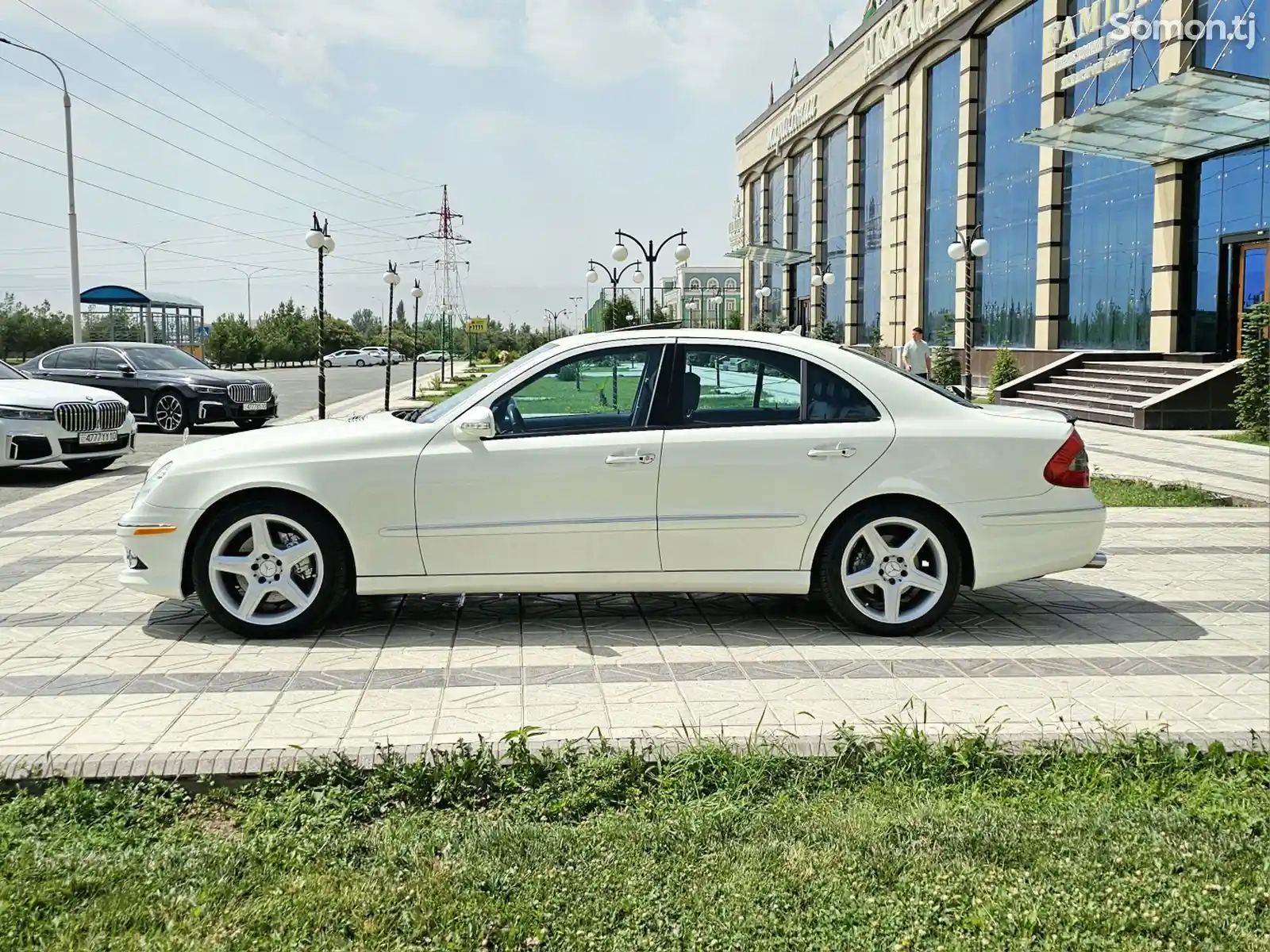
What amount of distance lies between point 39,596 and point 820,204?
47.0 metres

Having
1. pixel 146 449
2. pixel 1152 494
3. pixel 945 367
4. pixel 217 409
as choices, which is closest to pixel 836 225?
pixel 945 367

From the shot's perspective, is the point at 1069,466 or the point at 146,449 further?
the point at 146,449

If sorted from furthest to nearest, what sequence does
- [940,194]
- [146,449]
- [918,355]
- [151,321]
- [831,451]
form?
[151,321], [940,194], [918,355], [146,449], [831,451]

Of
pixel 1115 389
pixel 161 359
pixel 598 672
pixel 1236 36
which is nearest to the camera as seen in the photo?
pixel 598 672

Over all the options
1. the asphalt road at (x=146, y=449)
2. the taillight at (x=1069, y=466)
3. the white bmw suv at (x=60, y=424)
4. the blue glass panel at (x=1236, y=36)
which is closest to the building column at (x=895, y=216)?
the blue glass panel at (x=1236, y=36)

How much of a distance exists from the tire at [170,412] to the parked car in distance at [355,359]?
216 feet

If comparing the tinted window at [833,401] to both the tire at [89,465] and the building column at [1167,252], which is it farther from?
the building column at [1167,252]

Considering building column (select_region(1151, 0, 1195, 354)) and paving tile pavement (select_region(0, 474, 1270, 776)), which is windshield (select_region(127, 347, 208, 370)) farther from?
building column (select_region(1151, 0, 1195, 354))

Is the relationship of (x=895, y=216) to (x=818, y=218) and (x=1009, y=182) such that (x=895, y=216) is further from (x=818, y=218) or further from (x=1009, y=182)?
(x=818, y=218)

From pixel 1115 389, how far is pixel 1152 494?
13.5 meters

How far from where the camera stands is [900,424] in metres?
6.17

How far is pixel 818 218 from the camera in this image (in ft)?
168

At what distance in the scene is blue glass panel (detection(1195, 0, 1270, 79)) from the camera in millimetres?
22062

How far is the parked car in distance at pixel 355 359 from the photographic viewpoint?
285 feet
